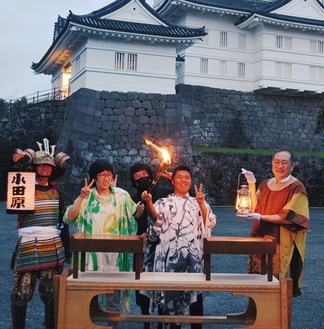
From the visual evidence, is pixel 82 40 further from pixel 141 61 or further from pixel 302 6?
pixel 302 6

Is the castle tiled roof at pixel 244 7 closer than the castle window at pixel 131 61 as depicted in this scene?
No

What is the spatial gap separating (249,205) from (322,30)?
2449 centimetres

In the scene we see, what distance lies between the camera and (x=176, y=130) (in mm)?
20656

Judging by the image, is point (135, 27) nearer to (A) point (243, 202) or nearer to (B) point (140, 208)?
(B) point (140, 208)

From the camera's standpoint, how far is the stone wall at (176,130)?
19625 millimetres

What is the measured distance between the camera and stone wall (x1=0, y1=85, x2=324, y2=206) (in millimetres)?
19625

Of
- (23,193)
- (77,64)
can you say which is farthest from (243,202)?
(77,64)

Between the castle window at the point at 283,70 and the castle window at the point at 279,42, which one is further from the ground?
the castle window at the point at 279,42

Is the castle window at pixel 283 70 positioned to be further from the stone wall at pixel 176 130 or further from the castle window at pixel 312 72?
the stone wall at pixel 176 130

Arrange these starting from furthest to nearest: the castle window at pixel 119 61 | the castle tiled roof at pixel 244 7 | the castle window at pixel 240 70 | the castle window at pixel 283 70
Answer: the castle window at pixel 240 70 < the castle window at pixel 283 70 < the castle tiled roof at pixel 244 7 < the castle window at pixel 119 61

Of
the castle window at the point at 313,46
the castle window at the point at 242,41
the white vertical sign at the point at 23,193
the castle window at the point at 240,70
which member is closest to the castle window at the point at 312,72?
the castle window at the point at 313,46

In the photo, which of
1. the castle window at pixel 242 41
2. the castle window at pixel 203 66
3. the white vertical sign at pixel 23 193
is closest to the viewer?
the white vertical sign at pixel 23 193

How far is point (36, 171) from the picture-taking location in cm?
455

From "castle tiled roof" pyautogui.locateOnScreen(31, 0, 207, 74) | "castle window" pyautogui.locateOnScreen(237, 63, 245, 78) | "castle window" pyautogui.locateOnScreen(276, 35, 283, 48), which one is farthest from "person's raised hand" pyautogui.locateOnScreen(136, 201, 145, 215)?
"castle window" pyautogui.locateOnScreen(276, 35, 283, 48)
